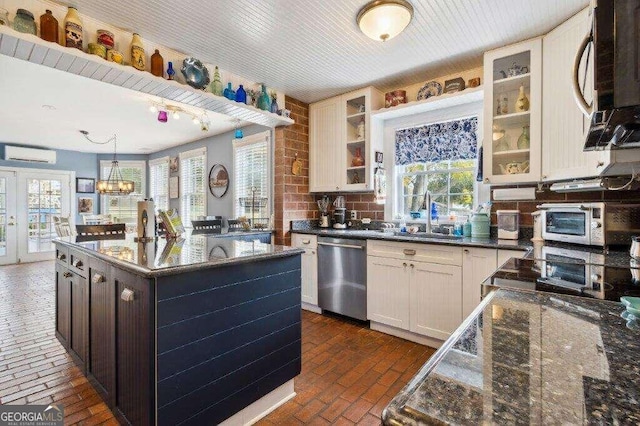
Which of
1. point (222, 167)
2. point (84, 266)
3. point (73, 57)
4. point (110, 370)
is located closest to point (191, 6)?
point (73, 57)

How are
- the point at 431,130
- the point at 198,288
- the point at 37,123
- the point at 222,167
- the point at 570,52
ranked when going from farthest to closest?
the point at 222,167 < the point at 37,123 < the point at 431,130 < the point at 570,52 < the point at 198,288

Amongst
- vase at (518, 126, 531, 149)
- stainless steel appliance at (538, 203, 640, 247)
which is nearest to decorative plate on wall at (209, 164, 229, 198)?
vase at (518, 126, 531, 149)

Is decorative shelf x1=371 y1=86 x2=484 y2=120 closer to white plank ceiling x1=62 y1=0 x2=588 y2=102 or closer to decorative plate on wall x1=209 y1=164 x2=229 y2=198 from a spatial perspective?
white plank ceiling x1=62 y1=0 x2=588 y2=102

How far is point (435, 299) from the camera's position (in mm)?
2574

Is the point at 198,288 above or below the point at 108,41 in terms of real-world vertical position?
below

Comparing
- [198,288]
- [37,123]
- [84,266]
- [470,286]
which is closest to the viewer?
[198,288]

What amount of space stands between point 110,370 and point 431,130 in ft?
10.8

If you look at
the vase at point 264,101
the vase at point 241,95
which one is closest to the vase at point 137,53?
the vase at point 241,95

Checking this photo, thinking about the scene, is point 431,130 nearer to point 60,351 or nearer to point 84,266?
point 84,266

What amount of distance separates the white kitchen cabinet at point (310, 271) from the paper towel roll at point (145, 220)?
60.4 inches

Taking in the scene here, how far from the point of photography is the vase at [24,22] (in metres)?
1.77

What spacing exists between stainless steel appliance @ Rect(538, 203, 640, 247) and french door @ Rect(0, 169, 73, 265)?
8880 millimetres

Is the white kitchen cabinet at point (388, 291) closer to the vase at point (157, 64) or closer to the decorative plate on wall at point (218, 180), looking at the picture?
the vase at point (157, 64)

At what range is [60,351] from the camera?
2539 millimetres
